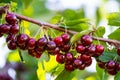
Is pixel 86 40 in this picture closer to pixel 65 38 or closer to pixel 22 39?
pixel 65 38

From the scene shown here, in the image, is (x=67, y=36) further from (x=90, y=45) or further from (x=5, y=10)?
(x=5, y=10)

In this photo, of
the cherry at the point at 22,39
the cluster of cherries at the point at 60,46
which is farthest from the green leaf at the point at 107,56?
the cherry at the point at 22,39

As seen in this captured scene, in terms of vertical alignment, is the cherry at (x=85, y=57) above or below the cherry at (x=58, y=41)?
below

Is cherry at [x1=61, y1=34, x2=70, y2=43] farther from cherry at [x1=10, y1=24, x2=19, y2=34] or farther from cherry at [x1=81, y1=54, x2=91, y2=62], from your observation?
cherry at [x1=10, y1=24, x2=19, y2=34]

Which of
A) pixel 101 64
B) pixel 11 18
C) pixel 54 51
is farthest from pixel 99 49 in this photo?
pixel 11 18

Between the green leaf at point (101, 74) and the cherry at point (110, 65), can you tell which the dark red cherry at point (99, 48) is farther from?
the green leaf at point (101, 74)

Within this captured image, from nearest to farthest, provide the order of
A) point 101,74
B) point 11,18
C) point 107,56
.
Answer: point 11,18
point 107,56
point 101,74

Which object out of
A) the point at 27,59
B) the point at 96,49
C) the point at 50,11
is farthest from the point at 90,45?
the point at 50,11
